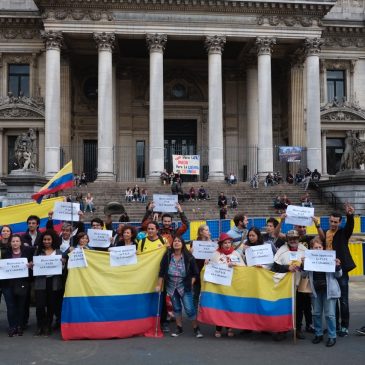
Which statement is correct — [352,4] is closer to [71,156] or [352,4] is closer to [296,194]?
[296,194]

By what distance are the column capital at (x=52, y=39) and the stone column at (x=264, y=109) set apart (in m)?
12.8

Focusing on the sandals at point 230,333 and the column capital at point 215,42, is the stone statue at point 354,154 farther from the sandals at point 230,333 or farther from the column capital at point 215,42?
the sandals at point 230,333

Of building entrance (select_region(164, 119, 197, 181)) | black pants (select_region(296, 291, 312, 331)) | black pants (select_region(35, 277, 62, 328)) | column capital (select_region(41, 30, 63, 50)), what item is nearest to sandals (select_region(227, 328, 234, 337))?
black pants (select_region(296, 291, 312, 331))

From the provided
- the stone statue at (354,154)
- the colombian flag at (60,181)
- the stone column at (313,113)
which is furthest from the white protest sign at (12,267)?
the stone column at (313,113)

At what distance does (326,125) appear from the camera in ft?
125

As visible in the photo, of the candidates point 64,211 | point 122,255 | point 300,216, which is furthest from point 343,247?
point 64,211

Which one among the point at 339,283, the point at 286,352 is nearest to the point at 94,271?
the point at 286,352

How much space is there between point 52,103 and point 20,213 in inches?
819

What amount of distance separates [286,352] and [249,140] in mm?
30150

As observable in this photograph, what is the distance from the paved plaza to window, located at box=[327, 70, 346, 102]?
3315 centimetres

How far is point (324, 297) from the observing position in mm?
8477

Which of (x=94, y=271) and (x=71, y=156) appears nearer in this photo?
(x=94, y=271)

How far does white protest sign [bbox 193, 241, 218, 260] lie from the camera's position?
9508mm

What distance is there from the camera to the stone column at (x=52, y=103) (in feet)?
107
